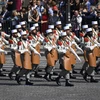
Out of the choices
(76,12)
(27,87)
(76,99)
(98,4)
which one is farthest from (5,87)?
(98,4)

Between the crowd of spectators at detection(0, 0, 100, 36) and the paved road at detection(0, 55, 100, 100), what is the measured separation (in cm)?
674

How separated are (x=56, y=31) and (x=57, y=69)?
182cm

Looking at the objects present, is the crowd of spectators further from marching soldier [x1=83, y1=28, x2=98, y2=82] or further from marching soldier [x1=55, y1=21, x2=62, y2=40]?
marching soldier [x1=83, y1=28, x2=98, y2=82]

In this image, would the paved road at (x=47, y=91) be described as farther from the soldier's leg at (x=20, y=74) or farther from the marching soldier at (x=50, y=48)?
the marching soldier at (x=50, y=48)

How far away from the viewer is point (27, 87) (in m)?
18.7

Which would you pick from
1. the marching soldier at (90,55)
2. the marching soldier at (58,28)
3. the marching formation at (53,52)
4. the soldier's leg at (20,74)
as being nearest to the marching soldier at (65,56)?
the marching formation at (53,52)

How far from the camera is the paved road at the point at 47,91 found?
16594 mm

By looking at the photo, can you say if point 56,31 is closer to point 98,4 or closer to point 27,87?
point 27,87

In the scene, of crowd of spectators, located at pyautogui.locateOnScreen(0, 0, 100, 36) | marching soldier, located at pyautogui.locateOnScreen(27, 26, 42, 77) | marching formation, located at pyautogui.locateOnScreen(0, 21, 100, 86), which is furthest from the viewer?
crowd of spectators, located at pyautogui.locateOnScreen(0, 0, 100, 36)

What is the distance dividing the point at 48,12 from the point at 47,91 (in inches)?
384

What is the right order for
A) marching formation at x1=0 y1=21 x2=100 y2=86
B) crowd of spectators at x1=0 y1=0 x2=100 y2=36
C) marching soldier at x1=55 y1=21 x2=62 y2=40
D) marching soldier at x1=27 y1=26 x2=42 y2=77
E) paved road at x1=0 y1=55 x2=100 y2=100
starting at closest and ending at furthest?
paved road at x1=0 y1=55 x2=100 y2=100 → marching formation at x1=0 y1=21 x2=100 y2=86 → marching soldier at x1=27 y1=26 x2=42 y2=77 → marching soldier at x1=55 y1=21 x2=62 y2=40 → crowd of spectators at x1=0 y1=0 x2=100 y2=36

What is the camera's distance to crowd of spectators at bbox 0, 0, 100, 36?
2683 cm

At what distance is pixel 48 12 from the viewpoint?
2709 cm

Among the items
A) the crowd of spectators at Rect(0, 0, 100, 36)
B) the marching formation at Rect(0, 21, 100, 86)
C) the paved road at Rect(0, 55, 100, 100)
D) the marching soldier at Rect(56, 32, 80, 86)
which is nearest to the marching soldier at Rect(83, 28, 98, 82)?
the marching formation at Rect(0, 21, 100, 86)
